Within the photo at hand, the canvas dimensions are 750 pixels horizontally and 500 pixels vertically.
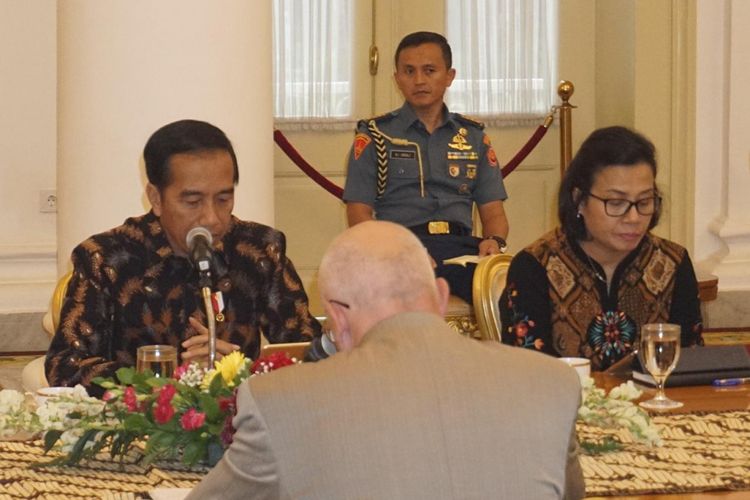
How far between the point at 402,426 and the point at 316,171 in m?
6.16

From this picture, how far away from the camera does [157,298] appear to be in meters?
3.45

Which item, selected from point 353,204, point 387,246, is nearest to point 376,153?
point 353,204

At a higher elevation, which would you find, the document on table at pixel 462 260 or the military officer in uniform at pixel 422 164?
the military officer in uniform at pixel 422 164

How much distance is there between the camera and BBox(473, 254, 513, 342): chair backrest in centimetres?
382

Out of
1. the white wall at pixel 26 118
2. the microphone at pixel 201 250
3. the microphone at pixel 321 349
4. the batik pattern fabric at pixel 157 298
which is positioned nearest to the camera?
the microphone at pixel 321 349

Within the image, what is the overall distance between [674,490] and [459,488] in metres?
0.67

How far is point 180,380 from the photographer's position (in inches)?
Answer: 94.9

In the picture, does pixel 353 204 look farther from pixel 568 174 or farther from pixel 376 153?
pixel 568 174

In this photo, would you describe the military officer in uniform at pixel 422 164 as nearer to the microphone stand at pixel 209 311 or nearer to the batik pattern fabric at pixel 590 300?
the batik pattern fabric at pixel 590 300

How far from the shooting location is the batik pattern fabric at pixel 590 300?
3678 millimetres

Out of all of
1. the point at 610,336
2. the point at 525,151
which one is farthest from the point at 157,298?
the point at 525,151

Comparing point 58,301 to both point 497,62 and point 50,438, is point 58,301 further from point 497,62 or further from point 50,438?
point 497,62

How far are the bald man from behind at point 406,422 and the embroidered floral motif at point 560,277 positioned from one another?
1.91 meters

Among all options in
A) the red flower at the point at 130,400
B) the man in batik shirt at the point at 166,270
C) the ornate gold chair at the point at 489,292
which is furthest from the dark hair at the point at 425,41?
the red flower at the point at 130,400
